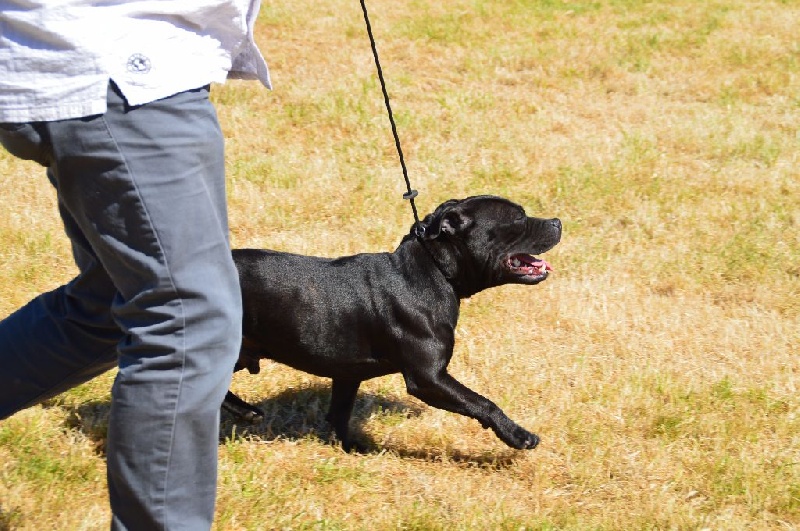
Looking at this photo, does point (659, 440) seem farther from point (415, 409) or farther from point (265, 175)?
point (265, 175)

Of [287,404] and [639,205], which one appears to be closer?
[287,404]

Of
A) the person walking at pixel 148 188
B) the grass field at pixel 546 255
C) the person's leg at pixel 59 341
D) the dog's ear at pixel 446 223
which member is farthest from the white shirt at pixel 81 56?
the dog's ear at pixel 446 223

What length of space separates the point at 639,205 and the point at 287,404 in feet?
11.3

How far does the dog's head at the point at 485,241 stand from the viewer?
14.2ft

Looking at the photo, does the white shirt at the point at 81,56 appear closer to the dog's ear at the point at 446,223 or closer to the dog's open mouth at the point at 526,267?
the dog's ear at the point at 446,223

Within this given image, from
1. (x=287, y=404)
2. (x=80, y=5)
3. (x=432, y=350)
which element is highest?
(x=80, y=5)

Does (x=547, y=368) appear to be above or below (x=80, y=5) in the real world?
below

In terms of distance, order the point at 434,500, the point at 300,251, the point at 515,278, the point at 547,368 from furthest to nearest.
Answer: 1. the point at 300,251
2. the point at 547,368
3. the point at 515,278
4. the point at 434,500

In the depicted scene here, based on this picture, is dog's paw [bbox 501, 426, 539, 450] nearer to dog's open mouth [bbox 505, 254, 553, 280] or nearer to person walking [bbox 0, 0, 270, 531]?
dog's open mouth [bbox 505, 254, 553, 280]

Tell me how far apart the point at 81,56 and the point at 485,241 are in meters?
2.39

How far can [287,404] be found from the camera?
478cm

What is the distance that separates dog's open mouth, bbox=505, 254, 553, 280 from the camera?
446 centimetres

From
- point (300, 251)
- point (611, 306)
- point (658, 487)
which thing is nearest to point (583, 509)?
point (658, 487)

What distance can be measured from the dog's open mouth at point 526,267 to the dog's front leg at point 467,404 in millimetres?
573
